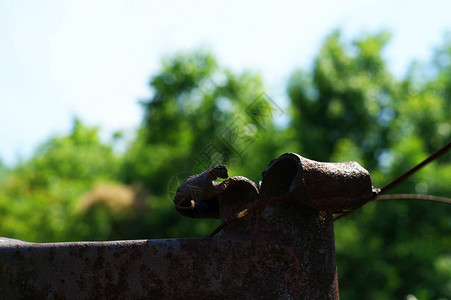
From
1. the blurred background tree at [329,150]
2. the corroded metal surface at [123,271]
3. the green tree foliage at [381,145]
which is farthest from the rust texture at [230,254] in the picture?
the blurred background tree at [329,150]

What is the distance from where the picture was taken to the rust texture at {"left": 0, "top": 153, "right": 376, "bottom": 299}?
7.42ft

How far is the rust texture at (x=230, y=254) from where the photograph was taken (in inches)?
89.0

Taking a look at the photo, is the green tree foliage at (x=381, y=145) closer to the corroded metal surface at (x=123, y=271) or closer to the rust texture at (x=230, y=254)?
the rust texture at (x=230, y=254)

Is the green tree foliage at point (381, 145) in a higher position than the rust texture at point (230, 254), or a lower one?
higher

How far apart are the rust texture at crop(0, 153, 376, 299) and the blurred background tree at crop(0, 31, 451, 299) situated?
40.2 feet

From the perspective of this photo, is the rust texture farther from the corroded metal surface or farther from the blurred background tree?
the blurred background tree

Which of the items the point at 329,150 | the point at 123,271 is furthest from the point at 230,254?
the point at 329,150

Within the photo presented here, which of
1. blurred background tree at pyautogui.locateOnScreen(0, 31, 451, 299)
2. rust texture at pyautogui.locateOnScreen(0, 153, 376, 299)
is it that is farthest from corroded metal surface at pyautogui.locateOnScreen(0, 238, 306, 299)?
blurred background tree at pyautogui.locateOnScreen(0, 31, 451, 299)

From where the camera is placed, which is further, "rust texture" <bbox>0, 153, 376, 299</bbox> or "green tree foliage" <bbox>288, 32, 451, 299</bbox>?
"green tree foliage" <bbox>288, 32, 451, 299</bbox>

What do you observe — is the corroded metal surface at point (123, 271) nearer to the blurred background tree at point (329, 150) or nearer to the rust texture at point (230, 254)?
the rust texture at point (230, 254)

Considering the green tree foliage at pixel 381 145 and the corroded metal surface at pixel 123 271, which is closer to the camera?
the corroded metal surface at pixel 123 271

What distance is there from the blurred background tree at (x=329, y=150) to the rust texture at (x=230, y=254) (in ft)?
40.2

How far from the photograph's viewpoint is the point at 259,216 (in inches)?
96.9

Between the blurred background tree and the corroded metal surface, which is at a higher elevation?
the blurred background tree
